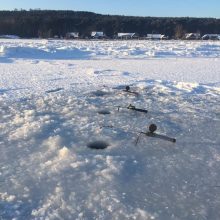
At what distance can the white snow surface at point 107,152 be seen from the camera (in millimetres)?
3453

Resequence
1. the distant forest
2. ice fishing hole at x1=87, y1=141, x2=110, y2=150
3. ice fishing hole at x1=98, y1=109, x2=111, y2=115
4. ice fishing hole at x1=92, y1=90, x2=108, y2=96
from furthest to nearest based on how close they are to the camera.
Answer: the distant forest
ice fishing hole at x1=92, y1=90, x2=108, y2=96
ice fishing hole at x1=98, y1=109, x2=111, y2=115
ice fishing hole at x1=87, y1=141, x2=110, y2=150

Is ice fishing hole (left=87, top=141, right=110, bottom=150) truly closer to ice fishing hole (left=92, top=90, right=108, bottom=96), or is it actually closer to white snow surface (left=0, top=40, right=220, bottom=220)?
white snow surface (left=0, top=40, right=220, bottom=220)

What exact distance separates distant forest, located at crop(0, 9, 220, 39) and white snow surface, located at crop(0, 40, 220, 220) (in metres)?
53.1

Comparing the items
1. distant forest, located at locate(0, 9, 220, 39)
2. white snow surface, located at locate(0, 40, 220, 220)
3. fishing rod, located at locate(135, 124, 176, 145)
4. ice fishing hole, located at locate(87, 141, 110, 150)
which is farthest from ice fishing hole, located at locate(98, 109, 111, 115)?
distant forest, located at locate(0, 9, 220, 39)

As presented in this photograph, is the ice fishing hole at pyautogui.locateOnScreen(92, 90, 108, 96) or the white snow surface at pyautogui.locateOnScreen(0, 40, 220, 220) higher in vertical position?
the white snow surface at pyautogui.locateOnScreen(0, 40, 220, 220)

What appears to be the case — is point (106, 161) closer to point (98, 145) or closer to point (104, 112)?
point (98, 145)

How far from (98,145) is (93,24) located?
7022 cm

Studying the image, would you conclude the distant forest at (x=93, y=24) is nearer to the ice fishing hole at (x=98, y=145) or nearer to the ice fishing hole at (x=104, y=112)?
the ice fishing hole at (x=104, y=112)

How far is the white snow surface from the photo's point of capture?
11.3 ft

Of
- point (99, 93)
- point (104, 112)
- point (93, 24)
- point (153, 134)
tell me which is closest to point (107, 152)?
point (153, 134)

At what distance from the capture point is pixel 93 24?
241 ft

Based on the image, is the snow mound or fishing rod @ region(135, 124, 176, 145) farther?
fishing rod @ region(135, 124, 176, 145)

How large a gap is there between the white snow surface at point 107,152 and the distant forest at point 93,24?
174 ft

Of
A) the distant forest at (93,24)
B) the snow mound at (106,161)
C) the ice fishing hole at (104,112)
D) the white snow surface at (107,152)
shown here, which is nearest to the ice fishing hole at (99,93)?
the white snow surface at (107,152)
